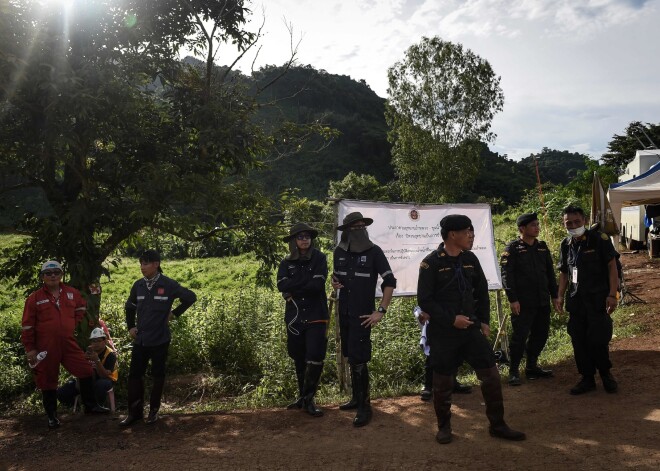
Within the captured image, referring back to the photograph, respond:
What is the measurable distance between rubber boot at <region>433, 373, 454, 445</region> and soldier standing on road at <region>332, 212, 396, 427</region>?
834mm

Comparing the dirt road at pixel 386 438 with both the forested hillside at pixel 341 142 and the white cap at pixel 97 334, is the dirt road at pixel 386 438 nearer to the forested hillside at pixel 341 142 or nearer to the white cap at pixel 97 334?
the white cap at pixel 97 334

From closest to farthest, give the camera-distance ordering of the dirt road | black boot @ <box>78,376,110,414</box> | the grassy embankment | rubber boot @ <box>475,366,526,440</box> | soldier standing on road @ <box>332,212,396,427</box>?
the dirt road
rubber boot @ <box>475,366,526,440</box>
soldier standing on road @ <box>332,212,396,427</box>
black boot @ <box>78,376,110,414</box>
the grassy embankment

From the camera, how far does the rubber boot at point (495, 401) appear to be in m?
4.19

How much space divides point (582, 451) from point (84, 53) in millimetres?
6233

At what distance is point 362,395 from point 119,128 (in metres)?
3.85

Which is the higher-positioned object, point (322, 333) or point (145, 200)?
point (145, 200)

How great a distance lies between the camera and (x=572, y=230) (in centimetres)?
539

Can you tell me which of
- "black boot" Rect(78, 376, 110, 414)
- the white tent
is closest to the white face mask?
the white tent

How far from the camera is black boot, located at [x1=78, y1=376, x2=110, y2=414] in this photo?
5.95 metres

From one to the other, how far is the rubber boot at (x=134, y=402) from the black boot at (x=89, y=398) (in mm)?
701

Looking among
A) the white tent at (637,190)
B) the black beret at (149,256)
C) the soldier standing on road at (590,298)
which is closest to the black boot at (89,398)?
the black beret at (149,256)

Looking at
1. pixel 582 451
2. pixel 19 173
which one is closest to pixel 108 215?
pixel 19 173

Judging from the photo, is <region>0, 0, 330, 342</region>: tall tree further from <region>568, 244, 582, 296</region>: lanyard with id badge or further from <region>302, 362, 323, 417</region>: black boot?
<region>568, 244, 582, 296</region>: lanyard with id badge

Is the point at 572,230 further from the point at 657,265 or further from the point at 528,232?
the point at 657,265
